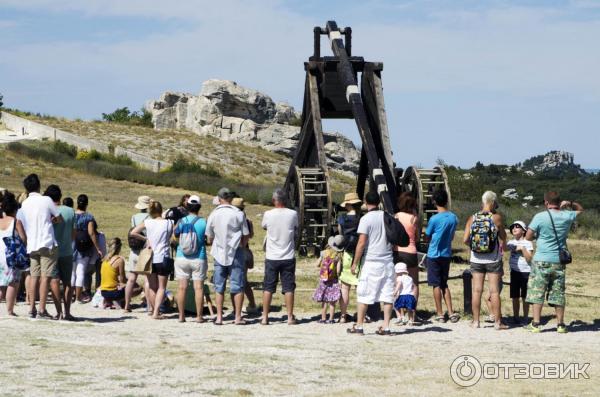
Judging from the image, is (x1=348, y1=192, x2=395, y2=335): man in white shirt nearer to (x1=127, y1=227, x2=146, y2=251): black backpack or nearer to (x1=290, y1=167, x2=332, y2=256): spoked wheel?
(x1=127, y1=227, x2=146, y2=251): black backpack

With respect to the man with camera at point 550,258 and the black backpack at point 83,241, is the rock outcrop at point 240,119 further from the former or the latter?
the man with camera at point 550,258

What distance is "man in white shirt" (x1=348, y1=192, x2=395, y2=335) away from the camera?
1132 cm

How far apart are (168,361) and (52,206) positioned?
9.96ft

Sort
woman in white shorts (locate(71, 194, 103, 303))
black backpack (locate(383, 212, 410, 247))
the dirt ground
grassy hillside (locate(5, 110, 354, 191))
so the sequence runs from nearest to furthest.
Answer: the dirt ground
black backpack (locate(383, 212, 410, 247))
woman in white shorts (locate(71, 194, 103, 303))
grassy hillside (locate(5, 110, 354, 191))

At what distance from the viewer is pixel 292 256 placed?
40.0 ft

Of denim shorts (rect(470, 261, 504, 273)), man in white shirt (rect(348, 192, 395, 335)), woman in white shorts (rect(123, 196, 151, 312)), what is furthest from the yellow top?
denim shorts (rect(470, 261, 504, 273))

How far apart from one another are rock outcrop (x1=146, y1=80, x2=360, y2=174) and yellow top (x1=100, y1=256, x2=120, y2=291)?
57723 millimetres

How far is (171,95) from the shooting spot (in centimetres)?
8012

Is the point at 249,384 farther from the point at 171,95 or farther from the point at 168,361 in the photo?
the point at 171,95

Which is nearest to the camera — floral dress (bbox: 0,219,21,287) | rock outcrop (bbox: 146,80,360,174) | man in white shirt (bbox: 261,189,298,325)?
man in white shirt (bbox: 261,189,298,325)

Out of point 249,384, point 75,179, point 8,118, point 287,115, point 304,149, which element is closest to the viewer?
point 249,384

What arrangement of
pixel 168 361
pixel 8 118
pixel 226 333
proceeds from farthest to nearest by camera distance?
pixel 8 118, pixel 226 333, pixel 168 361

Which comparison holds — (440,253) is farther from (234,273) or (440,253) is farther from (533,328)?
(234,273)

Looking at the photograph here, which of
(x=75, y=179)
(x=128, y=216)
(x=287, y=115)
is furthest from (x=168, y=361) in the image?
(x=287, y=115)
